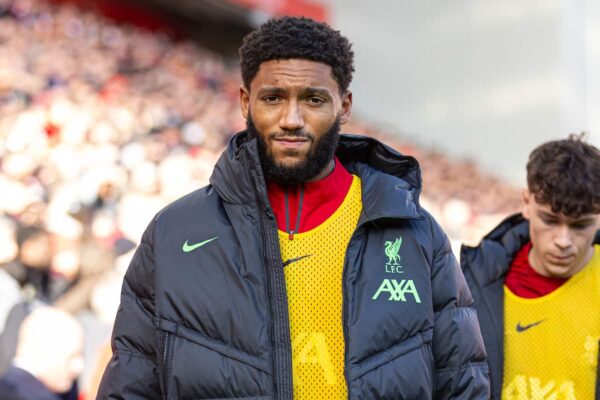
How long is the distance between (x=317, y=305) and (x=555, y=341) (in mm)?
1054

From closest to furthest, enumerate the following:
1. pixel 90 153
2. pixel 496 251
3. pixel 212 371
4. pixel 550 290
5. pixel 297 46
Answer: pixel 212 371, pixel 297 46, pixel 550 290, pixel 496 251, pixel 90 153

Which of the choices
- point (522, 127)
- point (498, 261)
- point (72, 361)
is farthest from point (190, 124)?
point (522, 127)

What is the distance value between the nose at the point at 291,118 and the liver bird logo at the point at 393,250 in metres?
0.33

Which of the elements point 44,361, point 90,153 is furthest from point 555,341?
point 90,153

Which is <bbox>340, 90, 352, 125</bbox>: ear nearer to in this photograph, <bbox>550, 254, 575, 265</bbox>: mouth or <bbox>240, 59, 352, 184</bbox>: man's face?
<bbox>240, 59, 352, 184</bbox>: man's face

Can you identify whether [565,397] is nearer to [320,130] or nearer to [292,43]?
[320,130]

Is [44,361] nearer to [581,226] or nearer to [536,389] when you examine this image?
[536,389]

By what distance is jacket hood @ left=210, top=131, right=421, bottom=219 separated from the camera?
1.97m

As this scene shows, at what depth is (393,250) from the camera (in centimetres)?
196

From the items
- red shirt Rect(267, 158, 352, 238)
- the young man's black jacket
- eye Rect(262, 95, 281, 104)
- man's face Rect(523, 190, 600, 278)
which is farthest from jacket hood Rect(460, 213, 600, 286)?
eye Rect(262, 95, 281, 104)

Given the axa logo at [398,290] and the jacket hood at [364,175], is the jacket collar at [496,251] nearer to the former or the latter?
the jacket hood at [364,175]

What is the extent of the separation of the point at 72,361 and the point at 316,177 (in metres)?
2.05

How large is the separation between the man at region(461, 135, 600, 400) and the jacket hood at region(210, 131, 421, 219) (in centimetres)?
72

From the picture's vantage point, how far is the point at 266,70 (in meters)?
2.02
